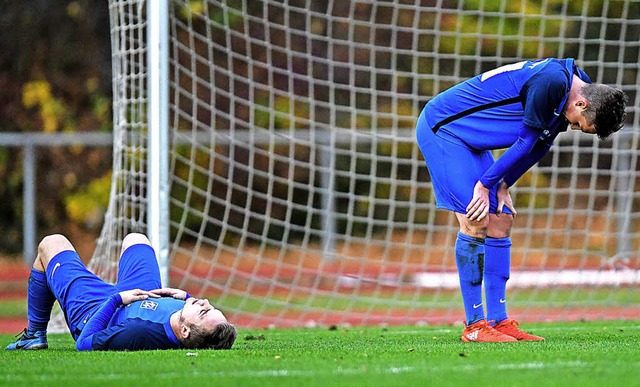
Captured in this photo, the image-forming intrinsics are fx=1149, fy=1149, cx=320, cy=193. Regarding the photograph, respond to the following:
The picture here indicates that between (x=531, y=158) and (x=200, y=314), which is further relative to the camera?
(x=531, y=158)

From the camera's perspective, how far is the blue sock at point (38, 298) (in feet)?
20.5

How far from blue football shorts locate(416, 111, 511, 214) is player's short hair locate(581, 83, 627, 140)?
65cm

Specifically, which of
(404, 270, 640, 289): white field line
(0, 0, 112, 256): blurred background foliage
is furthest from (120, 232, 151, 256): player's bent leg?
(0, 0, 112, 256): blurred background foliage

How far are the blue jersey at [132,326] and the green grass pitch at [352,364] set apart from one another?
12cm

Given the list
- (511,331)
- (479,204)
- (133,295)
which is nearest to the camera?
(133,295)

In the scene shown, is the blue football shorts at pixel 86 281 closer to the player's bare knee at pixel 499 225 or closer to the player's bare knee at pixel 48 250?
the player's bare knee at pixel 48 250

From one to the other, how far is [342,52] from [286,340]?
36.7ft

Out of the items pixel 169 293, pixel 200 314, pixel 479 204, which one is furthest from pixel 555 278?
pixel 200 314

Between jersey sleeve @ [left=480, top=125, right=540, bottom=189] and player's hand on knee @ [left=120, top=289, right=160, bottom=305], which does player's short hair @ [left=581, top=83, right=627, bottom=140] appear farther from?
player's hand on knee @ [left=120, top=289, right=160, bottom=305]

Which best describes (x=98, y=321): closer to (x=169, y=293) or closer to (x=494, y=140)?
(x=169, y=293)

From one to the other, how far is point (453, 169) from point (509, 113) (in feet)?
1.41

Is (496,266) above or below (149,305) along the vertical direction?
above

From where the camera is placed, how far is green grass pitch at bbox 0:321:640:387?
4.56 meters

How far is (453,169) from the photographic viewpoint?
624 centimetres
